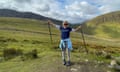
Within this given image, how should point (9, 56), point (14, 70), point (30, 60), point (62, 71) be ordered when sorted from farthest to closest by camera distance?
point (9, 56), point (30, 60), point (14, 70), point (62, 71)

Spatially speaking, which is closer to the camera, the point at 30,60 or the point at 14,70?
the point at 14,70

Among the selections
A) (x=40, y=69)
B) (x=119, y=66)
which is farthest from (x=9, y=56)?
(x=119, y=66)

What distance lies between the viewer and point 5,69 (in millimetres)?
21016

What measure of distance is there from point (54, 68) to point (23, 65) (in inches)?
131

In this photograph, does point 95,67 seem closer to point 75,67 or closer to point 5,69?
point 75,67

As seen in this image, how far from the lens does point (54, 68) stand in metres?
19.1

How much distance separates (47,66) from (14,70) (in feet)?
8.98

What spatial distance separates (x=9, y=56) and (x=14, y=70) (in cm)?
673

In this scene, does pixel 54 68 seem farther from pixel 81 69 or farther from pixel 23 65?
pixel 23 65

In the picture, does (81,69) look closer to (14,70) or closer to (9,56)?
(14,70)

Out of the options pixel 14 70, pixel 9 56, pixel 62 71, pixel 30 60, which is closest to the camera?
pixel 62 71

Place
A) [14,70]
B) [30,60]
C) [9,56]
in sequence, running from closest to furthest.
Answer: [14,70] → [30,60] → [9,56]

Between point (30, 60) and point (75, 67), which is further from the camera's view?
point (30, 60)

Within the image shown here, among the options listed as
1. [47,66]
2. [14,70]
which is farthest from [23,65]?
[47,66]
